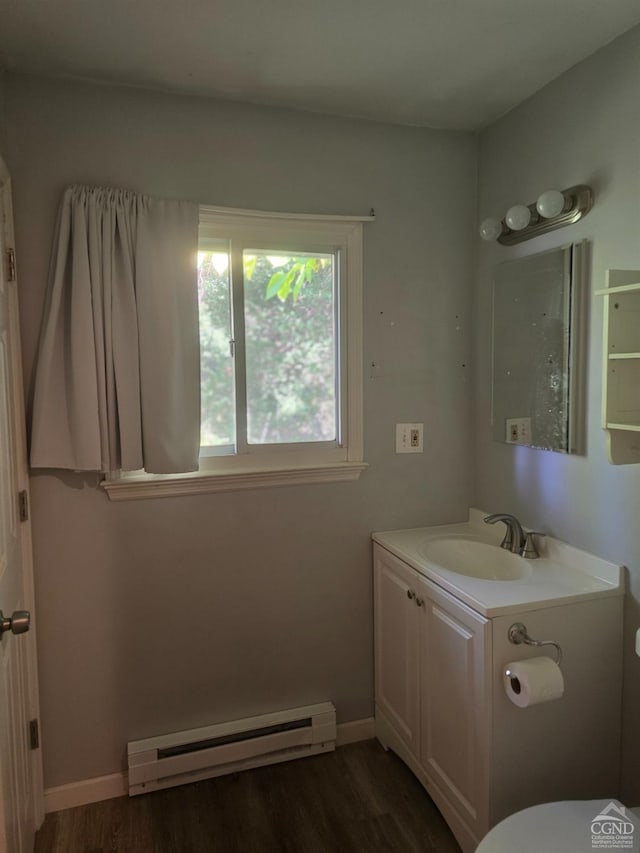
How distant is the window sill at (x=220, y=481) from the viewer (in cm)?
194

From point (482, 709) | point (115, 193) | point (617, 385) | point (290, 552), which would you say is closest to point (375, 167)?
point (115, 193)

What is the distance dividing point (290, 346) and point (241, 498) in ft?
2.00

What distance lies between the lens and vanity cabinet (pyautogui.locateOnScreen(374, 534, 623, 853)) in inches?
61.9

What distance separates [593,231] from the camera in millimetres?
1740

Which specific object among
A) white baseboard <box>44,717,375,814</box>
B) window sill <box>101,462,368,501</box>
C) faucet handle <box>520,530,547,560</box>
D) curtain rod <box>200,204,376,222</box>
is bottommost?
white baseboard <box>44,717,375,814</box>

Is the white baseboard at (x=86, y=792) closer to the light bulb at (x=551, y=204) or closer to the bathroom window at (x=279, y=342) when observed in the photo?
the bathroom window at (x=279, y=342)

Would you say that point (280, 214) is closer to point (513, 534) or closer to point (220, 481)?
point (220, 481)

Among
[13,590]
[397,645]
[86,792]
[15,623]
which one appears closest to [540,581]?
[397,645]

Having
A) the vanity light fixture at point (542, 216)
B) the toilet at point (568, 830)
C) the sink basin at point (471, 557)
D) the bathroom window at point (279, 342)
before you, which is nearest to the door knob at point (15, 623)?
the bathroom window at point (279, 342)

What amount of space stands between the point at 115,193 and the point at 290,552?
1410mm

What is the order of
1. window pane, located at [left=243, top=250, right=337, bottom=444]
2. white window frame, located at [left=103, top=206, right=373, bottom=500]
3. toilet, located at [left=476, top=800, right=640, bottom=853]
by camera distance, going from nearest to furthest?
toilet, located at [left=476, top=800, right=640, bottom=853]
white window frame, located at [left=103, top=206, right=373, bottom=500]
window pane, located at [left=243, top=250, right=337, bottom=444]

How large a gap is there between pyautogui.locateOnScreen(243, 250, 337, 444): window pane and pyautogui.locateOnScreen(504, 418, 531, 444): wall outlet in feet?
2.21

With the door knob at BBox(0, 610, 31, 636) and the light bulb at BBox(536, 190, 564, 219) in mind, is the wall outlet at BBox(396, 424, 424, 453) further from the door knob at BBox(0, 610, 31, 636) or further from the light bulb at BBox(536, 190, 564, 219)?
the door knob at BBox(0, 610, 31, 636)

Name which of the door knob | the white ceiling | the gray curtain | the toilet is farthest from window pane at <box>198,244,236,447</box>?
the toilet
